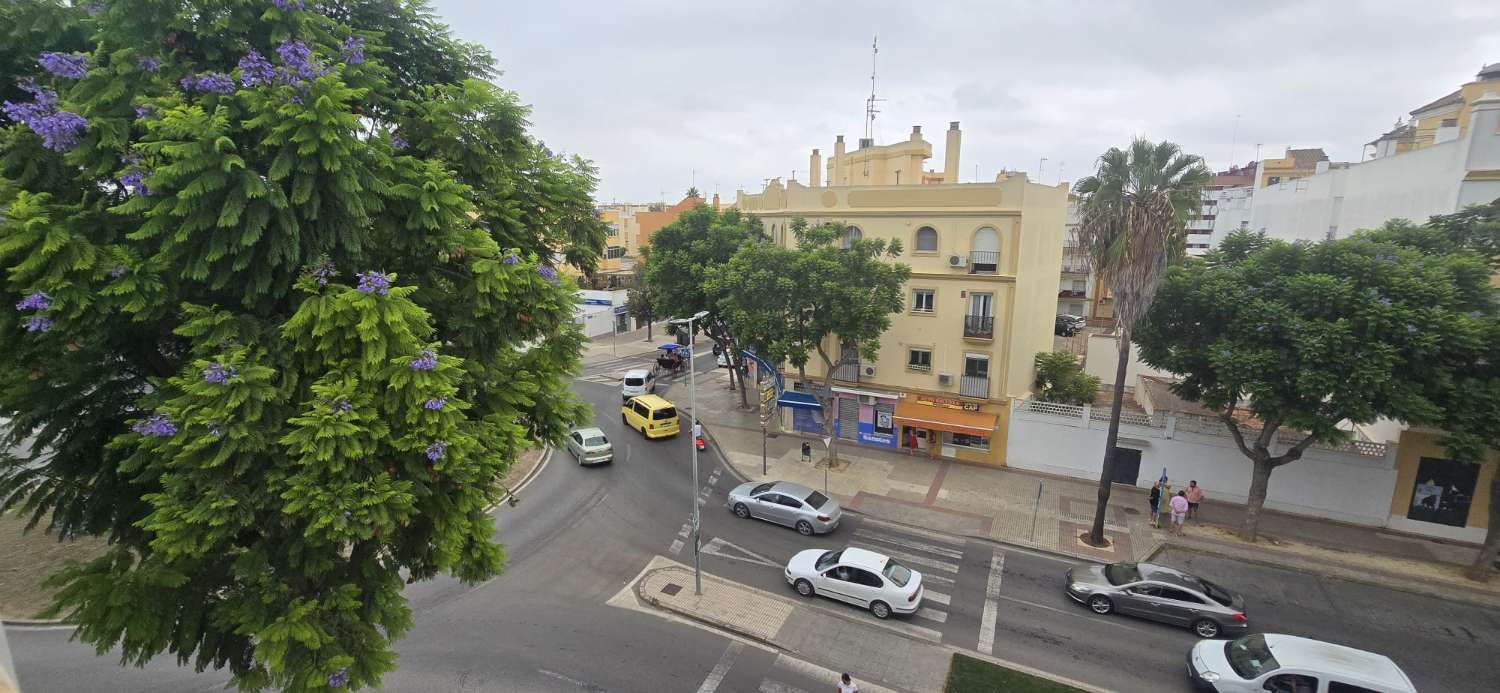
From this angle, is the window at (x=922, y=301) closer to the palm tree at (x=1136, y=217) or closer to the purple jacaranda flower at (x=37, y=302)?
the palm tree at (x=1136, y=217)

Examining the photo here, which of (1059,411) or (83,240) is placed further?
(1059,411)

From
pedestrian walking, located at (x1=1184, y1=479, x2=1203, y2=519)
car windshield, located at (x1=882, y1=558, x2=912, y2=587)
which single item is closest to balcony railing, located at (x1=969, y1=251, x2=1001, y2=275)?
pedestrian walking, located at (x1=1184, y1=479, x2=1203, y2=519)

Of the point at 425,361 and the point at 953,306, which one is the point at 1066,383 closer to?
the point at 953,306

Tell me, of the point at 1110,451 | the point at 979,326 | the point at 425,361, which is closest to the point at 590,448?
the point at 979,326

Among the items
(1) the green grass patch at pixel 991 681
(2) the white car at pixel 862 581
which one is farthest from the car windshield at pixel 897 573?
(1) the green grass patch at pixel 991 681

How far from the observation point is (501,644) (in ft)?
46.5

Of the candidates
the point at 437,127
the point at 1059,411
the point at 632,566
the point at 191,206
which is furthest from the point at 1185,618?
the point at 191,206

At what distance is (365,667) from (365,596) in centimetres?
99

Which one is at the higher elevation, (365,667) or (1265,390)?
(1265,390)

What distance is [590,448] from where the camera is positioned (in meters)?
25.1

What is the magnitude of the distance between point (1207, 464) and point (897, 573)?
1332cm

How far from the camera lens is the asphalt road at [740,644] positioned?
13.1m

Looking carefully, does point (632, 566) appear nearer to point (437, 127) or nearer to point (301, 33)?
point (437, 127)

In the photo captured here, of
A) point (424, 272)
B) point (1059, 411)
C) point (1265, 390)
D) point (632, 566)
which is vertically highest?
point (424, 272)
